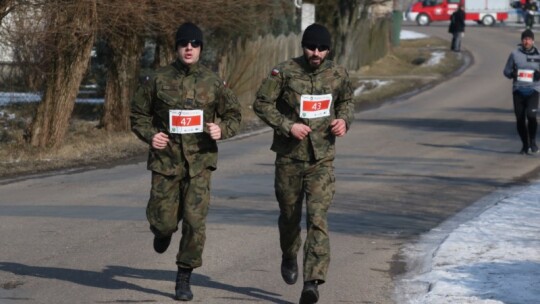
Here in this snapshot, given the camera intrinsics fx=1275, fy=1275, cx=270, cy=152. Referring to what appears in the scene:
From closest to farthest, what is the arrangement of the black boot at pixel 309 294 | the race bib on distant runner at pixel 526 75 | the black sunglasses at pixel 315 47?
the black boot at pixel 309 294
the black sunglasses at pixel 315 47
the race bib on distant runner at pixel 526 75

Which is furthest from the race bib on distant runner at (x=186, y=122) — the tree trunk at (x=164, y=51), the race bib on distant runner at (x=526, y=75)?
the tree trunk at (x=164, y=51)

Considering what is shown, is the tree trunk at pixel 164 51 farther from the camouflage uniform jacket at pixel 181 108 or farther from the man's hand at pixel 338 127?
the man's hand at pixel 338 127

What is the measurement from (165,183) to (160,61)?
1669cm

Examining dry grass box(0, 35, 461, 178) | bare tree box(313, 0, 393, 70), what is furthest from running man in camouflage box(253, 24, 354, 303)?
bare tree box(313, 0, 393, 70)

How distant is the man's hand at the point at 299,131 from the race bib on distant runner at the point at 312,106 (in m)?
0.13

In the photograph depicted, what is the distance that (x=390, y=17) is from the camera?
52250 millimetres

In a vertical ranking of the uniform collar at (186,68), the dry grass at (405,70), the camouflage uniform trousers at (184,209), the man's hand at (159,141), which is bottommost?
the dry grass at (405,70)

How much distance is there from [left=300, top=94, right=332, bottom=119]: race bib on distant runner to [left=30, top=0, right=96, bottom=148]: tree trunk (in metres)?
10.9

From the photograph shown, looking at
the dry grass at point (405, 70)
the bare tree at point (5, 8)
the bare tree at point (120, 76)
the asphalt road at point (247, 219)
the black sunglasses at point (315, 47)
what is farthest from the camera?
the dry grass at point (405, 70)

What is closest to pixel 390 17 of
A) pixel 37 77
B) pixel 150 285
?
pixel 37 77

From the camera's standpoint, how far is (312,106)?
26.4 feet

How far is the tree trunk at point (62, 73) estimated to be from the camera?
1867 centimetres

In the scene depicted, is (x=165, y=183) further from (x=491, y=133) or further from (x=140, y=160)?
(x=491, y=133)

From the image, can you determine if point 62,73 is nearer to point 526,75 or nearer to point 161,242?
point 526,75
